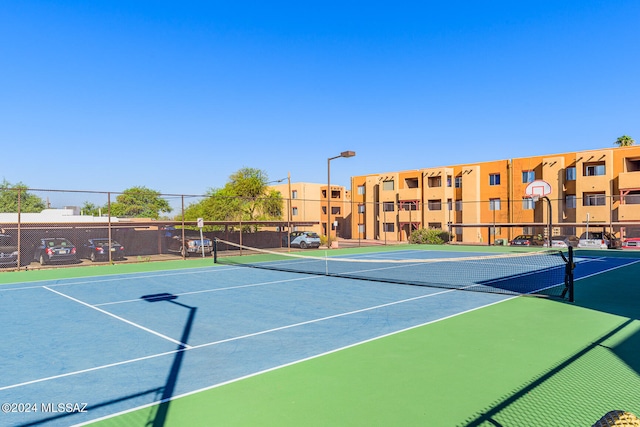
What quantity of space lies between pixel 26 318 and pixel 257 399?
7.44 meters

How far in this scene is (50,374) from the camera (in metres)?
5.96

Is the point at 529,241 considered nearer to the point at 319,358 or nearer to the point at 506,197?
the point at 506,197

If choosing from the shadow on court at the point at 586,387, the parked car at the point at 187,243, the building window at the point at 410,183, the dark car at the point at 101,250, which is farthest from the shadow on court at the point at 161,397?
the building window at the point at 410,183

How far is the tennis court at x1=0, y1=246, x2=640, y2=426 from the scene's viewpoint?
4711mm

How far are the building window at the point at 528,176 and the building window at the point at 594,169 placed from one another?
5.58 meters

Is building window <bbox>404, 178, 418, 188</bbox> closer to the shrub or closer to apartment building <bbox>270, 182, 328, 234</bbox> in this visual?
the shrub

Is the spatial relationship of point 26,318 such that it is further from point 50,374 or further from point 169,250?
point 169,250

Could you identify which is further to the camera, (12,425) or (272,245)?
(272,245)

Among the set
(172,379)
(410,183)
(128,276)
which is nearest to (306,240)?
(128,276)

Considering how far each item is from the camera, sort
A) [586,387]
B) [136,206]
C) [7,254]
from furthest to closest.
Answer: [136,206] → [7,254] → [586,387]

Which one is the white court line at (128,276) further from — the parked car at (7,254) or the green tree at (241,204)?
the green tree at (241,204)

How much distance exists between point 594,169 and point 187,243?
40.8 meters

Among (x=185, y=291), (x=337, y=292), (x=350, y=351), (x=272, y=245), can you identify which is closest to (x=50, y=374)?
(x=350, y=351)

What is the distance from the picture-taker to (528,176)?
48812 mm
